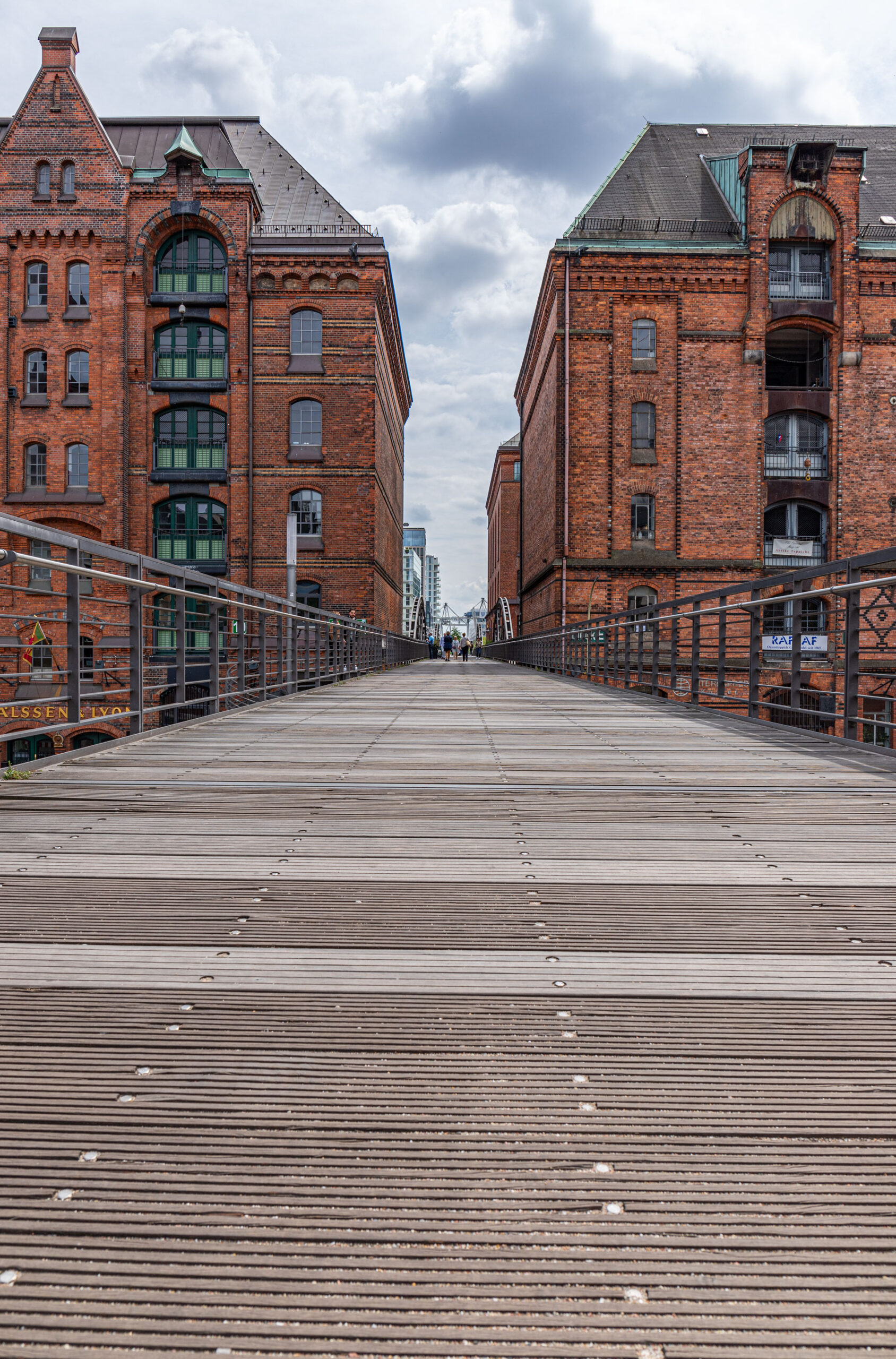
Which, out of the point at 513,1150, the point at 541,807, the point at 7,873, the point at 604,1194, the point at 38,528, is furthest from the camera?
the point at 38,528

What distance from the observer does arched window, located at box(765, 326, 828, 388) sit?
2898 cm

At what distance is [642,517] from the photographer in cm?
2816

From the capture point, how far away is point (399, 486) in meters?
46.2

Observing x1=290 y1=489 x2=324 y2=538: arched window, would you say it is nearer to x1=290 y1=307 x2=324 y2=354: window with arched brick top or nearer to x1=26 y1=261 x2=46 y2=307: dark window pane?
x1=290 y1=307 x2=324 y2=354: window with arched brick top

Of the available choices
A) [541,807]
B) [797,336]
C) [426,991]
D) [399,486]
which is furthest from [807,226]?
[426,991]

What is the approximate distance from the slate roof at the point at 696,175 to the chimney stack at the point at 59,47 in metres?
16.6

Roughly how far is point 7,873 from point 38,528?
2.15 metres

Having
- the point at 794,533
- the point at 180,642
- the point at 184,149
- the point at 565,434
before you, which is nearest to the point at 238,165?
the point at 184,149

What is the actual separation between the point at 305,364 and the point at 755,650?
24.2 m

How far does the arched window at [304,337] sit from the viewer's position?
95.2ft

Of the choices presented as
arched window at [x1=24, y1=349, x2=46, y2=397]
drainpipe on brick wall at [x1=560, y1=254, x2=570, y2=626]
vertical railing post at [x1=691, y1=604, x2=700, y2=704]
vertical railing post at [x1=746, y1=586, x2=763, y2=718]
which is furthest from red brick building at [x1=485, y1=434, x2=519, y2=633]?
vertical railing post at [x1=746, y1=586, x2=763, y2=718]

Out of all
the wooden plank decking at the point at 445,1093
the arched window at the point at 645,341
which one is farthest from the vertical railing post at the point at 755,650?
the arched window at the point at 645,341

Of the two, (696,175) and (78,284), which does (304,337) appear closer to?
(78,284)

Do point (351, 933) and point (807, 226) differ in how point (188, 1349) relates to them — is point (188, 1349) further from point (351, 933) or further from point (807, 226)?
point (807, 226)
